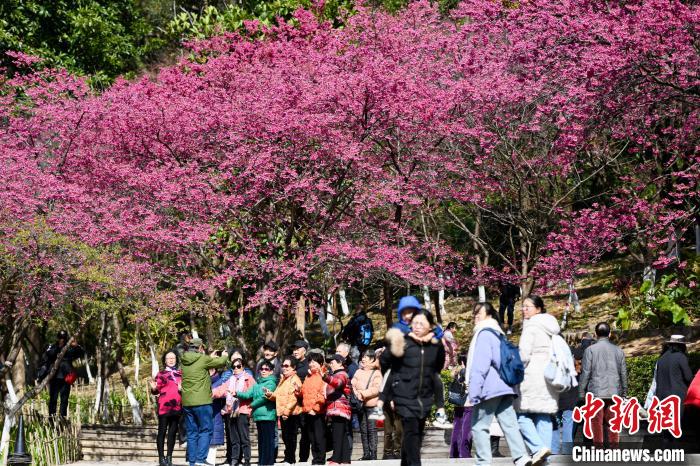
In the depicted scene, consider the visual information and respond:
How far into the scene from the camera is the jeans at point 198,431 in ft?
44.4

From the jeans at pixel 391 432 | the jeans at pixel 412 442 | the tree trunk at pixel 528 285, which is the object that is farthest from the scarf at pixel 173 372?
the tree trunk at pixel 528 285

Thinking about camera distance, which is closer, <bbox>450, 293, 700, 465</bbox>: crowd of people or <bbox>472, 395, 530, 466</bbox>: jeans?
<bbox>450, 293, 700, 465</bbox>: crowd of people

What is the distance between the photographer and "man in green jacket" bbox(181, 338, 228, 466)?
13336 millimetres

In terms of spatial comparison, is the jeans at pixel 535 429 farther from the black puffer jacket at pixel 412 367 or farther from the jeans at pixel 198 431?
the jeans at pixel 198 431

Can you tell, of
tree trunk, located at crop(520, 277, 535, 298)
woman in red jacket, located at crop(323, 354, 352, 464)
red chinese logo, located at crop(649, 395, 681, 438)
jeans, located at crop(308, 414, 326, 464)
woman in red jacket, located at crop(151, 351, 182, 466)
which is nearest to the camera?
red chinese logo, located at crop(649, 395, 681, 438)

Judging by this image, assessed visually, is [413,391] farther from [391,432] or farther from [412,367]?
[391,432]

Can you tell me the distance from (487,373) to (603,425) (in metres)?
3.73

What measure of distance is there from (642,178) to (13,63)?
16223 mm

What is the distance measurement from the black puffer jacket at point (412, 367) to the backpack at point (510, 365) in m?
0.60

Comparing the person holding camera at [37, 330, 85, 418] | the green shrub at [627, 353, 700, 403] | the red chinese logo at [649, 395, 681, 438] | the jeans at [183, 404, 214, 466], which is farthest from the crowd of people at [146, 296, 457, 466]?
the person holding camera at [37, 330, 85, 418]

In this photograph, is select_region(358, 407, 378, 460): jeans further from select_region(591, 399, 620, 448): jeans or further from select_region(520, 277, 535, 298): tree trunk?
select_region(520, 277, 535, 298): tree trunk

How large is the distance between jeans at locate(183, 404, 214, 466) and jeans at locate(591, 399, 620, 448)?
4.62 m

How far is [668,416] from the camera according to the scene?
12336 mm

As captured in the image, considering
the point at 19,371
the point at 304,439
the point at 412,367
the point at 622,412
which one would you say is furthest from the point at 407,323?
the point at 19,371
